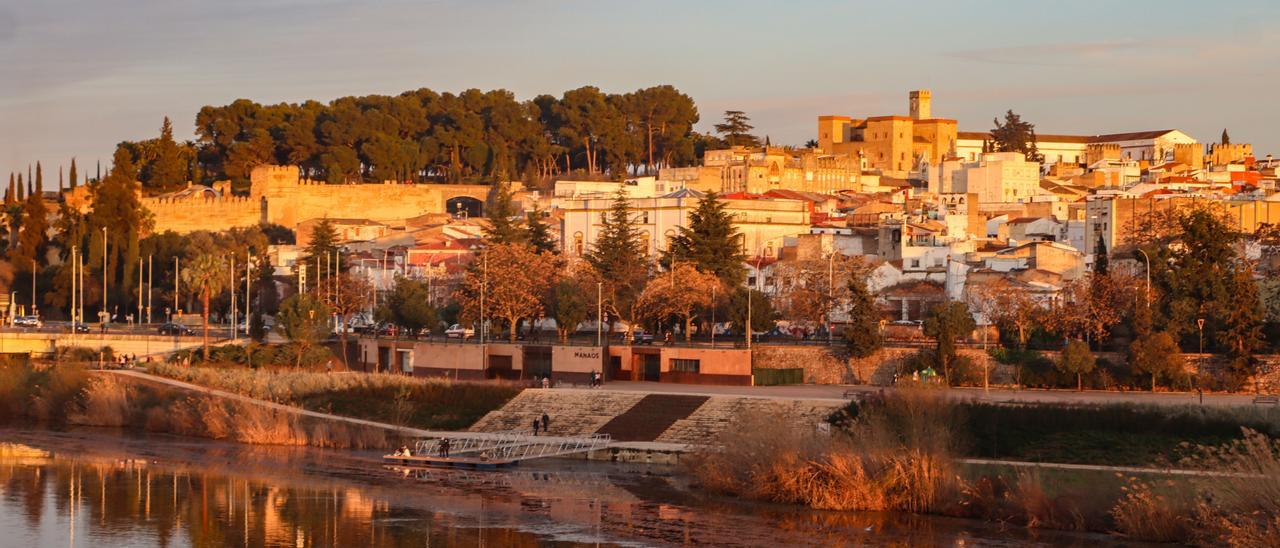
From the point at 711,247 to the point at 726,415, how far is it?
58.1 feet

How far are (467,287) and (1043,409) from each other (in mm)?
23026

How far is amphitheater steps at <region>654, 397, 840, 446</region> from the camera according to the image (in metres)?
36.5

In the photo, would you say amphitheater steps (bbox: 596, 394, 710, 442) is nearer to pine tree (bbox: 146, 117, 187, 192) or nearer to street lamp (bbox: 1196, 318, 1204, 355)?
street lamp (bbox: 1196, 318, 1204, 355)

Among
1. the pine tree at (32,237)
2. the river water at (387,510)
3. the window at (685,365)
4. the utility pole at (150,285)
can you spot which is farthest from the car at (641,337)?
the pine tree at (32,237)

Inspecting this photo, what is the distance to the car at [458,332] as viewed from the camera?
5379cm


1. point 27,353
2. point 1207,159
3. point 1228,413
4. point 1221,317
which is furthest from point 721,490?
point 1207,159

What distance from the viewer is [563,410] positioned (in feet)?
133

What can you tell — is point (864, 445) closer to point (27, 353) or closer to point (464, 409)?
point (464, 409)

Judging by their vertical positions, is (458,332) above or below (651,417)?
above

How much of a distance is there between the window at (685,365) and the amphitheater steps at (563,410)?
4.87m

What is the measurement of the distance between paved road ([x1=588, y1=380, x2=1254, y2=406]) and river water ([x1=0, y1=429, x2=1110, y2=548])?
5.74 m

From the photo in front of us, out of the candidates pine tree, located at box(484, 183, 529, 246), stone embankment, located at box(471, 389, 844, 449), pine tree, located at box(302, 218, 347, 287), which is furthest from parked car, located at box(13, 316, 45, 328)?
stone embankment, located at box(471, 389, 844, 449)

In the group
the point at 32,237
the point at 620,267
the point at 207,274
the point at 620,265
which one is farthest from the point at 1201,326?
the point at 32,237

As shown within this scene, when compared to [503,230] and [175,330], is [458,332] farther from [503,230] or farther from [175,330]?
[175,330]
